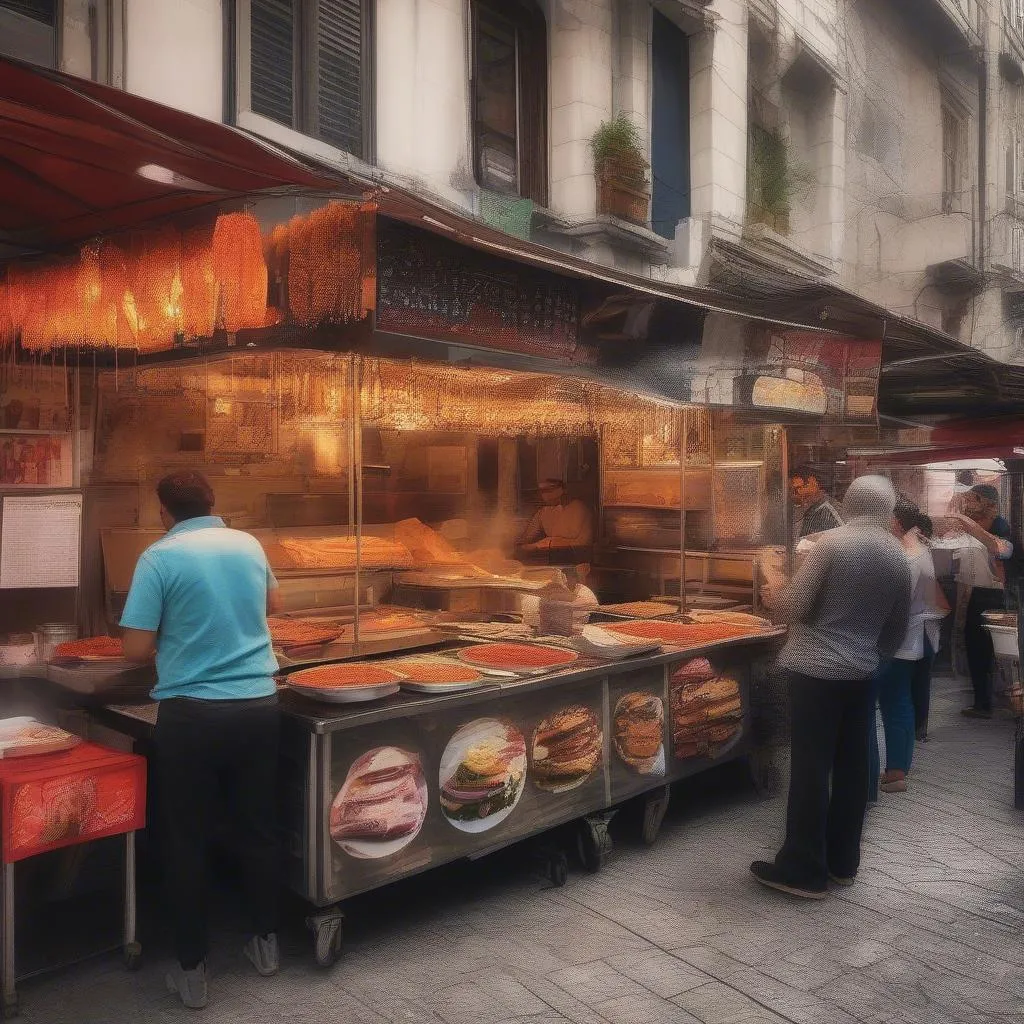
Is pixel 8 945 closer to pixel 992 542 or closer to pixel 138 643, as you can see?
pixel 138 643

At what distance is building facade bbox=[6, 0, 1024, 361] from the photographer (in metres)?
6.74

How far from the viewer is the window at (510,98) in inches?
358

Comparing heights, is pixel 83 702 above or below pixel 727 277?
below

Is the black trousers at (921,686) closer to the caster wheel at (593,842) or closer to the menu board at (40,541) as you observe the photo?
the caster wheel at (593,842)

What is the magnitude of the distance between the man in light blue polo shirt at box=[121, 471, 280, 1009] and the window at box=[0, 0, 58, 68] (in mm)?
3448

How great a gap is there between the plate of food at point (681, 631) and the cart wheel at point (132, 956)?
3223 millimetres

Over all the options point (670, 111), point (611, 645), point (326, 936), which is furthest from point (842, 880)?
point (670, 111)

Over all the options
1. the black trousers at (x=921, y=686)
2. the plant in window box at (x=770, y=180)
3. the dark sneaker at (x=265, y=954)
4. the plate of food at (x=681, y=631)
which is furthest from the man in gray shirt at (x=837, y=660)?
the plant in window box at (x=770, y=180)

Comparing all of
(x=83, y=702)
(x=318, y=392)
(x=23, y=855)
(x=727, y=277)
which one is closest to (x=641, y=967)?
(x=23, y=855)

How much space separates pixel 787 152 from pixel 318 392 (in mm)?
9136

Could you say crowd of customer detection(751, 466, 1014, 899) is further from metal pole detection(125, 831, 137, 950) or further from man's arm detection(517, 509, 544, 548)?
man's arm detection(517, 509, 544, 548)

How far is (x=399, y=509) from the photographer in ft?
36.0

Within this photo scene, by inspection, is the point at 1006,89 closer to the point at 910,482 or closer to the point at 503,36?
the point at 910,482

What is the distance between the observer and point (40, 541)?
599cm
